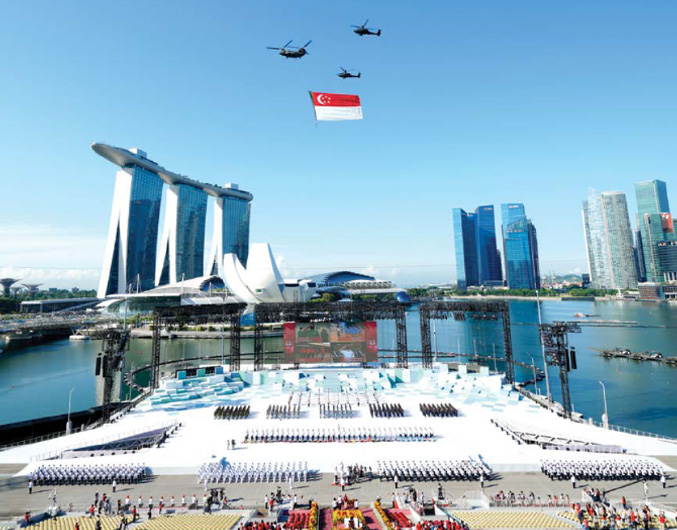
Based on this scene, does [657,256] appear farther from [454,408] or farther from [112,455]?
[112,455]

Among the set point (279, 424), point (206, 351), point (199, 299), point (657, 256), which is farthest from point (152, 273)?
point (657, 256)

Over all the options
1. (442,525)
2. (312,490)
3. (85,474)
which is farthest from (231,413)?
(442,525)

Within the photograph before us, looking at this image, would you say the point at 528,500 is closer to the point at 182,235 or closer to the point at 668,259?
the point at 182,235

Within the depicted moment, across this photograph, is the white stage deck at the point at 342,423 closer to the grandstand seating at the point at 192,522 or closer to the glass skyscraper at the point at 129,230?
the grandstand seating at the point at 192,522

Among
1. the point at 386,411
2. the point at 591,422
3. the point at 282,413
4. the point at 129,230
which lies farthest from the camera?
the point at 129,230

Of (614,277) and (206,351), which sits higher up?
(614,277)

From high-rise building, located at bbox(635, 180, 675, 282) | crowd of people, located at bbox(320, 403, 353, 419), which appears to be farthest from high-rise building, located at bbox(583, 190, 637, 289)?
crowd of people, located at bbox(320, 403, 353, 419)

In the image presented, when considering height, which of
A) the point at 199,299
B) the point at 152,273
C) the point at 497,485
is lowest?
the point at 497,485
